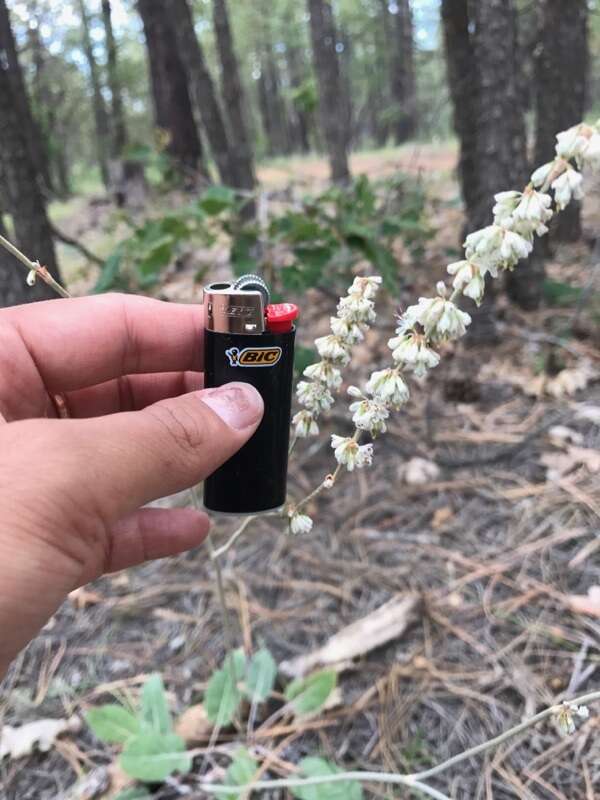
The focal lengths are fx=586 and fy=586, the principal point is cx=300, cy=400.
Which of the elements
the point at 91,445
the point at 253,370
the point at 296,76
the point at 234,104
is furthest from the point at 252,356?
the point at 296,76

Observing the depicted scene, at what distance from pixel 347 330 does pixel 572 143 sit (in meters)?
0.41

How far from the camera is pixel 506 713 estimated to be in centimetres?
161

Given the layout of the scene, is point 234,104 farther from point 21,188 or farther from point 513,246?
point 513,246

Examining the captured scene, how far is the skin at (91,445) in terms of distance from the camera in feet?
2.72

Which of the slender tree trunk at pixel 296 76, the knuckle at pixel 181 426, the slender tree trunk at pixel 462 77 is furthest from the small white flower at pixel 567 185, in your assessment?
the slender tree trunk at pixel 296 76

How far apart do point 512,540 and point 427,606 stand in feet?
1.50

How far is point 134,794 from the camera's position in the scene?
1.49m

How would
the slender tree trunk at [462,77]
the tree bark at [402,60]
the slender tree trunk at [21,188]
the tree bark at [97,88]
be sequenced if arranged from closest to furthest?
the slender tree trunk at [21,188], the slender tree trunk at [462,77], the tree bark at [402,60], the tree bark at [97,88]

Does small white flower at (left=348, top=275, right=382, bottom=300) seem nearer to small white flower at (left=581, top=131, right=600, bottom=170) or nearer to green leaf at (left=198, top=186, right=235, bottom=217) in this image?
small white flower at (left=581, top=131, right=600, bottom=170)

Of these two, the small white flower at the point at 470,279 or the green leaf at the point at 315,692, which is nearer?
the small white flower at the point at 470,279

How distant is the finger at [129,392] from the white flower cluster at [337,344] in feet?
1.76

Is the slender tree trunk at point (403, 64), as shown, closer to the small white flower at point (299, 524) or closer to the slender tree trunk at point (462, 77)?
the slender tree trunk at point (462, 77)

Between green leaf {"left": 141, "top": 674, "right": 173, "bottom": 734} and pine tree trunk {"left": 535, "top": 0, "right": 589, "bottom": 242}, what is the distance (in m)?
3.90

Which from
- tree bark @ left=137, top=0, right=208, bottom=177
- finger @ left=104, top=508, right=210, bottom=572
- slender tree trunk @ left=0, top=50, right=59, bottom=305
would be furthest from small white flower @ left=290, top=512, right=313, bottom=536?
tree bark @ left=137, top=0, right=208, bottom=177
